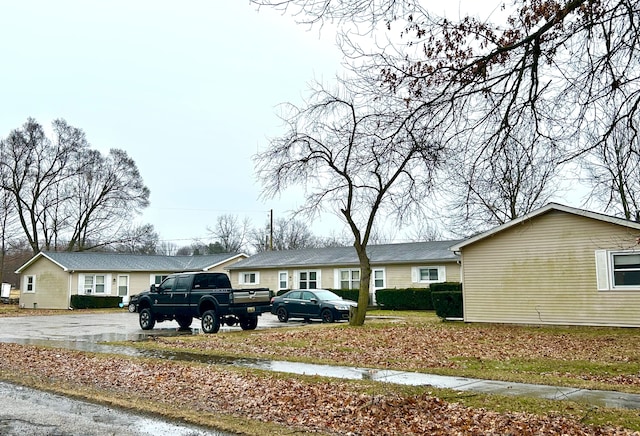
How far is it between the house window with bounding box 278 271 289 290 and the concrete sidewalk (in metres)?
Result: 28.7

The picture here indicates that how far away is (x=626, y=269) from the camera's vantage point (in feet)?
61.8

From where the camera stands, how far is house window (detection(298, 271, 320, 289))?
39.2 meters

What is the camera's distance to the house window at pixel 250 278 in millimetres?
42219

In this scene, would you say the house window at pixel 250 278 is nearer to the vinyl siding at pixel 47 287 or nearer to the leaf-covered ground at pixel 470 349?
the vinyl siding at pixel 47 287

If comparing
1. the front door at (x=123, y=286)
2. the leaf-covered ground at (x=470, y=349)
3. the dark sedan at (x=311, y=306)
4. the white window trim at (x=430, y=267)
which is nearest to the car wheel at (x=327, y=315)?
the dark sedan at (x=311, y=306)

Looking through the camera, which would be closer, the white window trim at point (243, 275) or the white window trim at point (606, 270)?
the white window trim at point (606, 270)

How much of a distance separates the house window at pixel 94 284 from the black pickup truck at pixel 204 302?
21728 mm

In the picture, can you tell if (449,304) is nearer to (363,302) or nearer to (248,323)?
(363,302)

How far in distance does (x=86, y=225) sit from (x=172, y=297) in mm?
35779

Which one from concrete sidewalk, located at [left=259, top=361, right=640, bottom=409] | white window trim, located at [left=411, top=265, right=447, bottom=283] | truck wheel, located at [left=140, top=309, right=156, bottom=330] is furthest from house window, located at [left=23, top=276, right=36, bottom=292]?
concrete sidewalk, located at [left=259, top=361, right=640, bottom=409]

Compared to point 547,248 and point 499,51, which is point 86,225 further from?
point 499,51

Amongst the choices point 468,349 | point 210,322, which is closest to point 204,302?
point 210,322

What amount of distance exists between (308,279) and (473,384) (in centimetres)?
3045

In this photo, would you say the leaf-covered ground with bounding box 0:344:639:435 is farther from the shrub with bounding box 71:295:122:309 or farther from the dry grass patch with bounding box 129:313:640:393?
the shrub with bounding box 71:295:122:309
